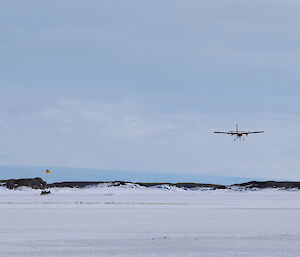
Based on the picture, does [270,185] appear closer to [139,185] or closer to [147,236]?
[139,185]

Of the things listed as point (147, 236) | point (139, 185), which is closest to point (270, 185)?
point (139, 185)

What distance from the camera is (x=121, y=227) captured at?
2436 centimetres

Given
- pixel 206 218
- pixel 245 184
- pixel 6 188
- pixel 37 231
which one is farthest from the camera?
pixel 245 184

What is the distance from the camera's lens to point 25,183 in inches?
3684

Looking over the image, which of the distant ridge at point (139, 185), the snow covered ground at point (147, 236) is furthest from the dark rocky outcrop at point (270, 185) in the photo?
the snow covered ground at point (147, 236)

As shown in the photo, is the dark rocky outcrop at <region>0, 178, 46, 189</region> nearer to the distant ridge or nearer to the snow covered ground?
the distant ridge

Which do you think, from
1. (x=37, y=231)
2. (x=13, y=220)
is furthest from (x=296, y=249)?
(x=13, y=220)

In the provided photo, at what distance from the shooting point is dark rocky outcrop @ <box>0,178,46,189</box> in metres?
91.6

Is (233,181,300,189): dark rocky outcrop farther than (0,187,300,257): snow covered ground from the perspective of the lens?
Yes

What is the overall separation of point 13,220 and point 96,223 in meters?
4.34

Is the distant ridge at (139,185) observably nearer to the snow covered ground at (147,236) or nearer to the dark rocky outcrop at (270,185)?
the dark rocky outcrop at (270,185)

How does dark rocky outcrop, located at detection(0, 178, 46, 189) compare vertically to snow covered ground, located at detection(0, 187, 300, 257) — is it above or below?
above

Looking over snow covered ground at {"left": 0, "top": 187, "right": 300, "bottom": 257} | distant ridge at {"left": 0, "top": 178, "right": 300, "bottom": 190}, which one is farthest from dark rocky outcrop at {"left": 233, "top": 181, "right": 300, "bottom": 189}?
snow covered ground at {"left": 0, "top": 187, "right": 300, "bottom": 257}

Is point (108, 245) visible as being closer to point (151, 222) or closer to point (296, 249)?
point (296, 249)
